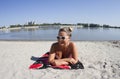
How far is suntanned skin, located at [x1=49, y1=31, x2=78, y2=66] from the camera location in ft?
23.9

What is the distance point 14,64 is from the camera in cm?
818

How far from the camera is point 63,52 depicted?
25.1 ft

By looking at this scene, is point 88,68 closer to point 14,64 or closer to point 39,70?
point 39,70

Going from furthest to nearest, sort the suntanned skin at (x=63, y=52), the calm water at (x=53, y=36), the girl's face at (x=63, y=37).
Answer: the calm water at (x=53, y=36) → the suntanned skin at (x=63, y=52) → the girl's face at (x=63, y=37)

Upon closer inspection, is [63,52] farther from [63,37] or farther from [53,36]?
[53,36]

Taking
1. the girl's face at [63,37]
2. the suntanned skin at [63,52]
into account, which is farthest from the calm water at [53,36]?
the girl's face at [63,37]

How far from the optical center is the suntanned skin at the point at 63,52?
7.29 metres

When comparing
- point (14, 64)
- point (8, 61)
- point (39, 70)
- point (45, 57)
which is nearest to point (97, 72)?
point (39, 70)

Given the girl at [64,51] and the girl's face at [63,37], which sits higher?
the girl's face at [63,37]

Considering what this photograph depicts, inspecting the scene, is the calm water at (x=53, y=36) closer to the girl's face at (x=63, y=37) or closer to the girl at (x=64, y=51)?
the girl at (x=64, y=51)

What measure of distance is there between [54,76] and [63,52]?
4.81 ft

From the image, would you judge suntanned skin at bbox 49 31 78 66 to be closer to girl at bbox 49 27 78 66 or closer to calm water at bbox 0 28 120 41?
girl at bbox 49 27 78 66

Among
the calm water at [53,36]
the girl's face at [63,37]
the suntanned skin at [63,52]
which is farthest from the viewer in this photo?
the calm water at [53,36]

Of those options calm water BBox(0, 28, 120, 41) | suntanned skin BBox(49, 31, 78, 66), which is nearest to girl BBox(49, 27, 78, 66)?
suntanned skin BBox(49, 31, 78, 66)
